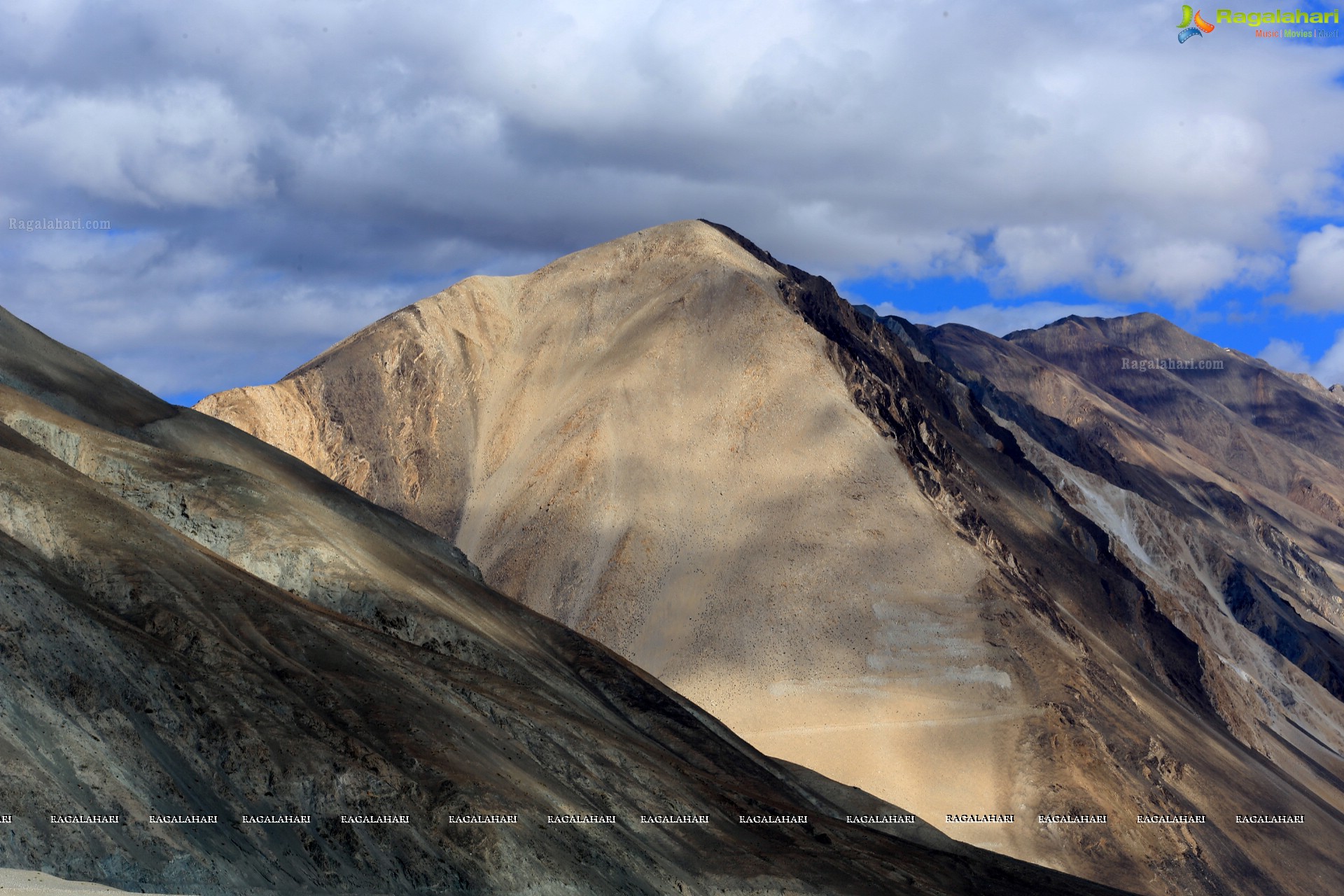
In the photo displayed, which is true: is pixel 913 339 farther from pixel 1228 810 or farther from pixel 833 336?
pixel 1228 810

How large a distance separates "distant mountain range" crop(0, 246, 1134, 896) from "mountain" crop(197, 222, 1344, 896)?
15.9 metres

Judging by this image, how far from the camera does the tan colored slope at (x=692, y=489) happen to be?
7525 centimetres

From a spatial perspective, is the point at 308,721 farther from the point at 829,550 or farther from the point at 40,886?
the point at 829,550

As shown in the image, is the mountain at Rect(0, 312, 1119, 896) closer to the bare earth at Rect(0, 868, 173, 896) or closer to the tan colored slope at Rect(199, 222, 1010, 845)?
the bare earth at Rect(0, 868, 173, 896)

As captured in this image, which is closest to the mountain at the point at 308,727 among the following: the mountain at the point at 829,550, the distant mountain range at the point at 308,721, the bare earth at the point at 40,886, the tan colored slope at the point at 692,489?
the distant mountain range at the point at 308,721

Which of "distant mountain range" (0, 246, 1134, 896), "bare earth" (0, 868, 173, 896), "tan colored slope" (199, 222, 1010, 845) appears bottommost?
"bare earth" (0, 868, 173, 896)

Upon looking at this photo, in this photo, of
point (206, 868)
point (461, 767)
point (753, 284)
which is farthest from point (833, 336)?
point (206, 868)

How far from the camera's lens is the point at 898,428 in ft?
308

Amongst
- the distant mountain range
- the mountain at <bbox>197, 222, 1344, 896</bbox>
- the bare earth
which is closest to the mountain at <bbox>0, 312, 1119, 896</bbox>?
the distant mountain range

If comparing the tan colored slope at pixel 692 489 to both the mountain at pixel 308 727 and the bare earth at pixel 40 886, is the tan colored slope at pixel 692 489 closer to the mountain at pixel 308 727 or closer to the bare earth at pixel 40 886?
the mountain at pixel 308 727

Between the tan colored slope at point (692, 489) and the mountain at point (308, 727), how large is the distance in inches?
775

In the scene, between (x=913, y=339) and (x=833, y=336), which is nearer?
(x=833, y=336)

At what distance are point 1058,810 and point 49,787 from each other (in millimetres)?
54177

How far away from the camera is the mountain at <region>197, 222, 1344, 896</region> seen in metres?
72.1
